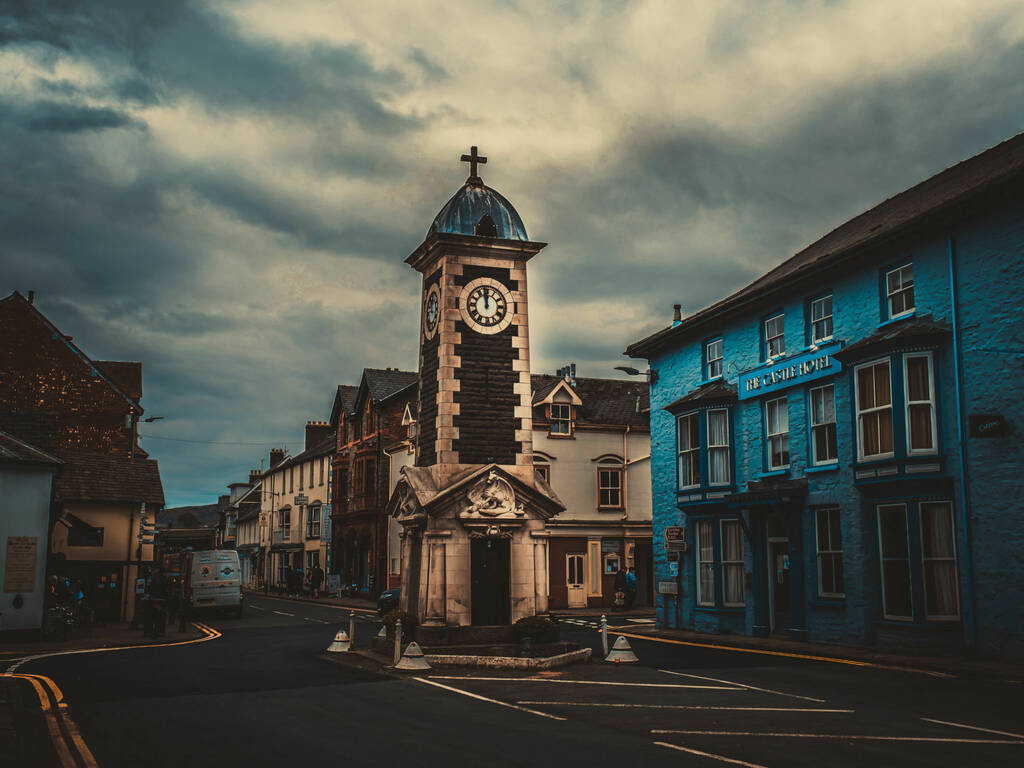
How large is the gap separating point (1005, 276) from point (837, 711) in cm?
1063

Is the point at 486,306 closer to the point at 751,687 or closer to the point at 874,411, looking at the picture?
the point at 874,411

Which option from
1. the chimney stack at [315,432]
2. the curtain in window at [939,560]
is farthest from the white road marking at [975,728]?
the chimney stack at [315,432]

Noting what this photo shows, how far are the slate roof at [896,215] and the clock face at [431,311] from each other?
30.2 feet

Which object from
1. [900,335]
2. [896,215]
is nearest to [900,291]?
[900,335]

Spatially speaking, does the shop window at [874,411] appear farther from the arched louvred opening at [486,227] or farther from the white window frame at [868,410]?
the arched louvred opening at [486,227]

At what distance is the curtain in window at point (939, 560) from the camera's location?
19688 millimetres

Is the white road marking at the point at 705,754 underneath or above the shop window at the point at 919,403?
underneath

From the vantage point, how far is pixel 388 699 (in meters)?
14.3

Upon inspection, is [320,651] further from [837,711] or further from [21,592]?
[837,711]

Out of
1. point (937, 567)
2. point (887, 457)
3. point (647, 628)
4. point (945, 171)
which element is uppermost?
point (945, 171)

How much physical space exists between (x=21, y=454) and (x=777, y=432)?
21620 mm

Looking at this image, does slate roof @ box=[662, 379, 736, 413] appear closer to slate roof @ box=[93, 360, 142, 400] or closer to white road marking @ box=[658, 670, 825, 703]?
white road marking @ box=[658, 670, 825, 703]

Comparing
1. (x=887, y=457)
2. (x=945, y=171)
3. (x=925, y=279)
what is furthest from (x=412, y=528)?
(x=945, y=171)

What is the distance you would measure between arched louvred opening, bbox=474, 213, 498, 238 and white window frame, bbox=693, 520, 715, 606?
11.4 m
